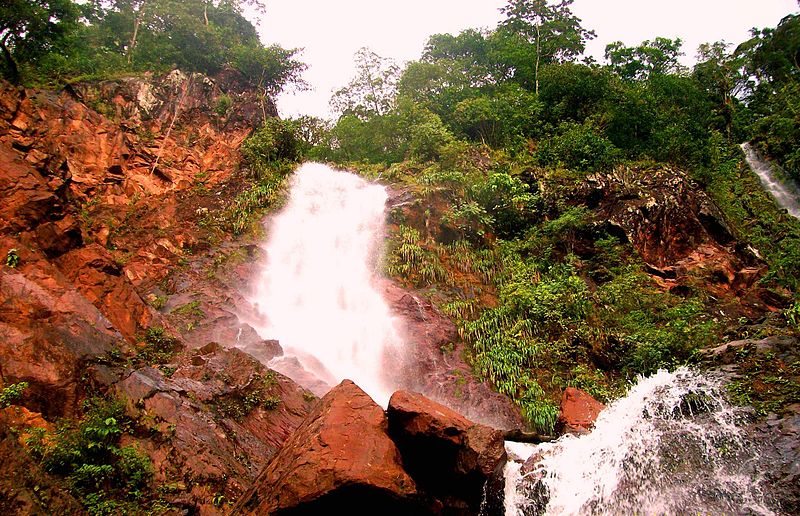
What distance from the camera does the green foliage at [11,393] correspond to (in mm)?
5473

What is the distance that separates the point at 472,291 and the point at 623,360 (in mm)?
5275

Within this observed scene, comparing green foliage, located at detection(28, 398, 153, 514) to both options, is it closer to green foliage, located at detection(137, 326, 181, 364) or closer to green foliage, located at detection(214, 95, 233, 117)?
green foliage, located at detection(137, 326, 181, 364)

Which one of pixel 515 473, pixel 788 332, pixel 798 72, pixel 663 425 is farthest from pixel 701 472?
pixel 798 72

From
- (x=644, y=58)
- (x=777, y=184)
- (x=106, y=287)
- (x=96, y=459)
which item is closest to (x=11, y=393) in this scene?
(x=96, y=459)

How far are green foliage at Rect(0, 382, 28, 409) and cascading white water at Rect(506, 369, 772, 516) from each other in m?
6.88

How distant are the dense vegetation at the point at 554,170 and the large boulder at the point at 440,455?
577 cm

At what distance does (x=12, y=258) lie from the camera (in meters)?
7.32

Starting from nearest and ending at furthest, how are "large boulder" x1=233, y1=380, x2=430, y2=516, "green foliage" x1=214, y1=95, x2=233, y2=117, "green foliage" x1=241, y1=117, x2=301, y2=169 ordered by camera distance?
"large boulder" x1=233, y1=380, x2=430, y2=516
"green foliage" x1=241, y1=117, x2=301, y2=169
"green foliage" x1=214, y1=95, x2=233, y2=117

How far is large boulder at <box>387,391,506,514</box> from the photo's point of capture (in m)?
6.04

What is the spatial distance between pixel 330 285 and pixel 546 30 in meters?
23.3

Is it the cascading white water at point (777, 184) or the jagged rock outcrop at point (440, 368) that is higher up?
the cascading white water at point (777, 184)

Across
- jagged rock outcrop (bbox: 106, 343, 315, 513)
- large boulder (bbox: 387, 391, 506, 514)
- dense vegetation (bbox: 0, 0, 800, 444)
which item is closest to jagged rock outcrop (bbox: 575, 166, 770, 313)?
dense vegetation (bbox: 0, 0, 800, 444)

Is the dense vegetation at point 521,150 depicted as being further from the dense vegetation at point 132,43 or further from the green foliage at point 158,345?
the green foliage at point 158,345

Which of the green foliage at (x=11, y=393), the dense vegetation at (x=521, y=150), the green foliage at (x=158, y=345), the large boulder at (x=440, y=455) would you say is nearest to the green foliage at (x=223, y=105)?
the dense vegetation at (x=521, y=150)
